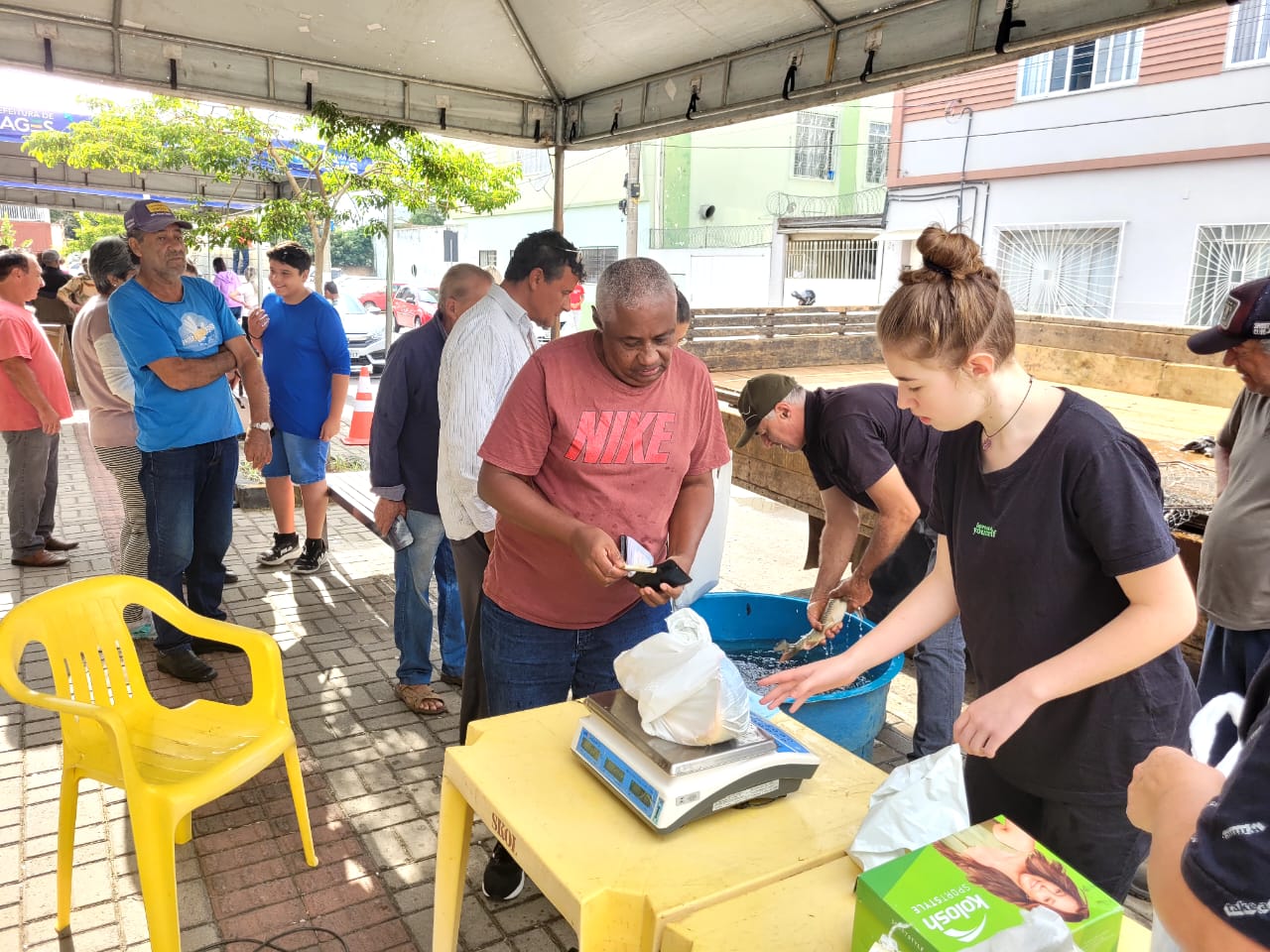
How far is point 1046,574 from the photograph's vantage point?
1690mm

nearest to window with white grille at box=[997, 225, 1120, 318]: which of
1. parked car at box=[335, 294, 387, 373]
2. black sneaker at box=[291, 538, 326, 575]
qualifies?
parked car at box=[335, 294, 387, 373]

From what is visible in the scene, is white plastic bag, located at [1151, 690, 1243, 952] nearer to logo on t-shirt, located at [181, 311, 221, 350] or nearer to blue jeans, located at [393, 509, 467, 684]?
blue jeans, located at [393, 509, 467, 684]

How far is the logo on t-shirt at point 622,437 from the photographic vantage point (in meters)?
2.32

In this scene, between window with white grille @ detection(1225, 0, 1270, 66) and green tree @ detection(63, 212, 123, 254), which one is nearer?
window with white grille @ detection(1225, 0, 1270, 66)

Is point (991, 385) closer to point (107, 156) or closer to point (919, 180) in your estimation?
point (107, 156)

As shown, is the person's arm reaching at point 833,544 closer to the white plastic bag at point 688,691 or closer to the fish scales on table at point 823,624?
the fish scales on table at point 823,624

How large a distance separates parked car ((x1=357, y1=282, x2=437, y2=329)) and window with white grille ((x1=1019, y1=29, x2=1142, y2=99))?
12857 mm

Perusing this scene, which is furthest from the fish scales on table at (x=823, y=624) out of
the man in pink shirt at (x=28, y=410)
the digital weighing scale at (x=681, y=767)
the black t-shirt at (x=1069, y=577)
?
the man in pink shirt at (x=28, y=410)

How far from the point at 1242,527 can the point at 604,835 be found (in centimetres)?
252

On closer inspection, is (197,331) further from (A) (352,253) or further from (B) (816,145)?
(A) (352,253)

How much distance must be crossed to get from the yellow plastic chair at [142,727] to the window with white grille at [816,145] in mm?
25153

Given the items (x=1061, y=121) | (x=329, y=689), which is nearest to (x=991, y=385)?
(x=329, y=689)

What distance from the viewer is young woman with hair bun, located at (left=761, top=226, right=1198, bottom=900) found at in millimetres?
1577

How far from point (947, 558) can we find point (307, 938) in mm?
2093
